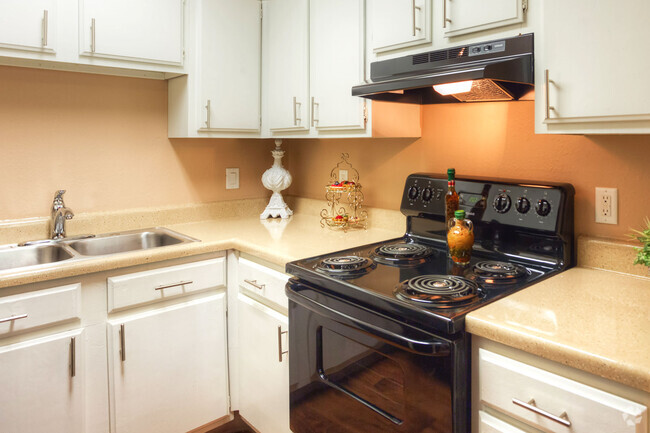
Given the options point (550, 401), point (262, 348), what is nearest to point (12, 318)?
point (262, 348)

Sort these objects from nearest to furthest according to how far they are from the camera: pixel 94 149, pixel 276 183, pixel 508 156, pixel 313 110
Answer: pixel 508 156 → pixel 313 110 → pixel 94 149 → pixel 276 183

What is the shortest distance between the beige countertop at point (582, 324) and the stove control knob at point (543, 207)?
235 millimetres

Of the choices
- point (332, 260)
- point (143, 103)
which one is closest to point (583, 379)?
point (332, 260)

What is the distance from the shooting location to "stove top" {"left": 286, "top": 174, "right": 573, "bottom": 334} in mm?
1227

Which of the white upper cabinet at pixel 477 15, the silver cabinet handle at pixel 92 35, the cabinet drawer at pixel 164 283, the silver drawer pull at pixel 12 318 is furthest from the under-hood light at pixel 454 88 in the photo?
the silver drawer pull at pixel 12 318

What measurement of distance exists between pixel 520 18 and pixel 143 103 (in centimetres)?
176

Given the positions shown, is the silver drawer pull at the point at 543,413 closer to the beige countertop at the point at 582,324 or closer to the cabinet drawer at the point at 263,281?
the beige countertop at the point at 582,324

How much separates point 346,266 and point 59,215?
1.34 m

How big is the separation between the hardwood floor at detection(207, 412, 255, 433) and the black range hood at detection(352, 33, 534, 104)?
5.12 feet

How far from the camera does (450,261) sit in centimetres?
165

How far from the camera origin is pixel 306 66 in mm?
2133

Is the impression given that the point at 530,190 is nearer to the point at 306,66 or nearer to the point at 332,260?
the point at 332,260

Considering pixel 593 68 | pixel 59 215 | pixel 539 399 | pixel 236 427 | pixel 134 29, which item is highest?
pixel 134 29

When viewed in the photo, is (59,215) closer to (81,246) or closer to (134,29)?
(81,246)
